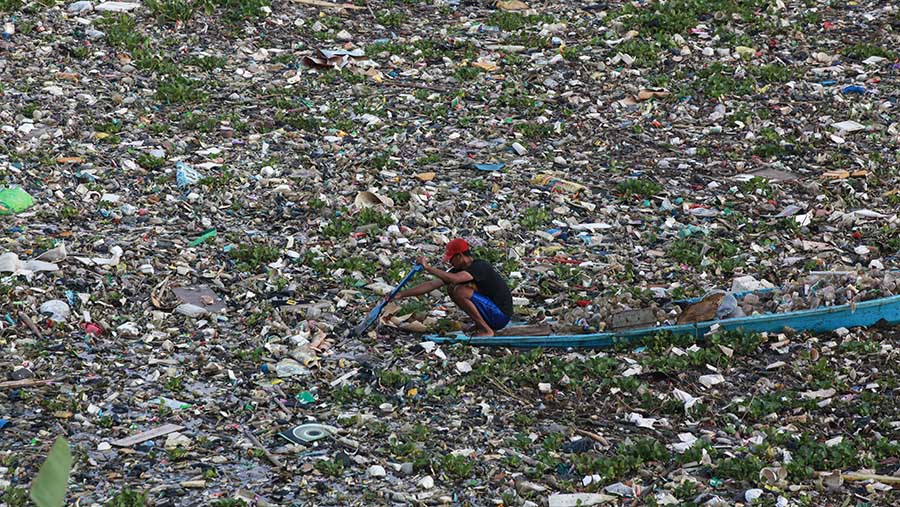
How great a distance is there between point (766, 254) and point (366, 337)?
3.21 m

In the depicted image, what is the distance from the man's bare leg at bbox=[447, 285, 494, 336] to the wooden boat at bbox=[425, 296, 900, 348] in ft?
0.83

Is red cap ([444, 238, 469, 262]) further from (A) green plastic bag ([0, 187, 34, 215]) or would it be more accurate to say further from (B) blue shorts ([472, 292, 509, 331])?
(A) green plastic bag ([0, 187, 34, 215])

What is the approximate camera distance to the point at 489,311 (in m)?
7.00

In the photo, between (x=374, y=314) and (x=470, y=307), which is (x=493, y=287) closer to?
(x=470, y=307)

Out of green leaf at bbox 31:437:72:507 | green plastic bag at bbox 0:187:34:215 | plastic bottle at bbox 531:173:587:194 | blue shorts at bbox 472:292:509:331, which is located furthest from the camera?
plastic bottle at bbox 531:173:587:194

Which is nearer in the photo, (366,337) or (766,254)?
(366,337)

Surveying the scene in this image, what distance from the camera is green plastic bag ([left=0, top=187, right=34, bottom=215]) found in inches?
330

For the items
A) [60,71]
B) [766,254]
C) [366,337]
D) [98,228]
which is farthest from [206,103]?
[766,254]

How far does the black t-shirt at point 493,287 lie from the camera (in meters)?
7.03

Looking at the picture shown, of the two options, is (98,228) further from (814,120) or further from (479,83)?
(814,120)

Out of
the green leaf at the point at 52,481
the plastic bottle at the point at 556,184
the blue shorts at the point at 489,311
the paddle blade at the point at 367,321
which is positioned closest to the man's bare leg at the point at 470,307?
the blue shorts at the point at 489,311

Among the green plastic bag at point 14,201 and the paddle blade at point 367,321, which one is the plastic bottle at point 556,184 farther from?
the green plastic bag at point 14,201

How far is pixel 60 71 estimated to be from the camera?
11.0 meters

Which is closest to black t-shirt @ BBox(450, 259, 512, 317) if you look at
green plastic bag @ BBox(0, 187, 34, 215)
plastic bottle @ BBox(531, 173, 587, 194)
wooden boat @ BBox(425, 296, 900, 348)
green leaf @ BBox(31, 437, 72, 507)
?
wooden boat @ BBox(425, 296, 900, 348)
